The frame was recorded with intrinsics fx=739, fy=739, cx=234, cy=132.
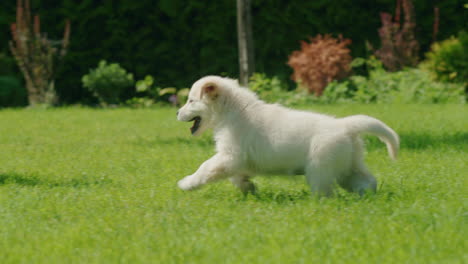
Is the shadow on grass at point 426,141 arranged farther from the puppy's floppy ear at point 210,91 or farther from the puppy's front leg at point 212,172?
the puppy's front leg at point 212,172

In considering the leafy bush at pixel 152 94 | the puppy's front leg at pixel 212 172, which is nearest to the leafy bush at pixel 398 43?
the leafy bush at pixel 152 94

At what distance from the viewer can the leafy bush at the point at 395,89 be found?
1429 centimetres

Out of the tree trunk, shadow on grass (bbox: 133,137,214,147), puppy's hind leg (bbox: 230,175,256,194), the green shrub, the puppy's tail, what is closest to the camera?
the puppy's tail

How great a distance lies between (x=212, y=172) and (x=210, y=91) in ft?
2.25

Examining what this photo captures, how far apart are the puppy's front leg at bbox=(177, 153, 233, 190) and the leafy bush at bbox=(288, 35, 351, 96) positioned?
390 inches

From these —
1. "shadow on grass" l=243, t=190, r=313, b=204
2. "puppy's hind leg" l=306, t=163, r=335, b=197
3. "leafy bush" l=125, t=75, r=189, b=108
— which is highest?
"puppy's hind leg" l=306, t=163, r=335, b=197

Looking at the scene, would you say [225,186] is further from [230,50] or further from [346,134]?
[230,50]

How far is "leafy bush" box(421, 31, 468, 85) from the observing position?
14.3m

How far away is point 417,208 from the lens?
481cm

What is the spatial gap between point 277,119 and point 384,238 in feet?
5.44

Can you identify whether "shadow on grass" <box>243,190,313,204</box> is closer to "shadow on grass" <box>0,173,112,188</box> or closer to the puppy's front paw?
the puppy's front paw

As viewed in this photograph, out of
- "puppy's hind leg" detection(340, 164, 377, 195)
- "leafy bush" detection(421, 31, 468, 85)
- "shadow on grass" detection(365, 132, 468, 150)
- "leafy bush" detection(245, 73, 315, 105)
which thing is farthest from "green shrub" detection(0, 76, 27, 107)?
"puppy's hind leg" detection(340, 164, 377, 195)

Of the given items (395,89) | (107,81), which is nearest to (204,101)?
(395,89)

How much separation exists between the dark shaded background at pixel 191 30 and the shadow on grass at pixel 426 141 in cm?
768
